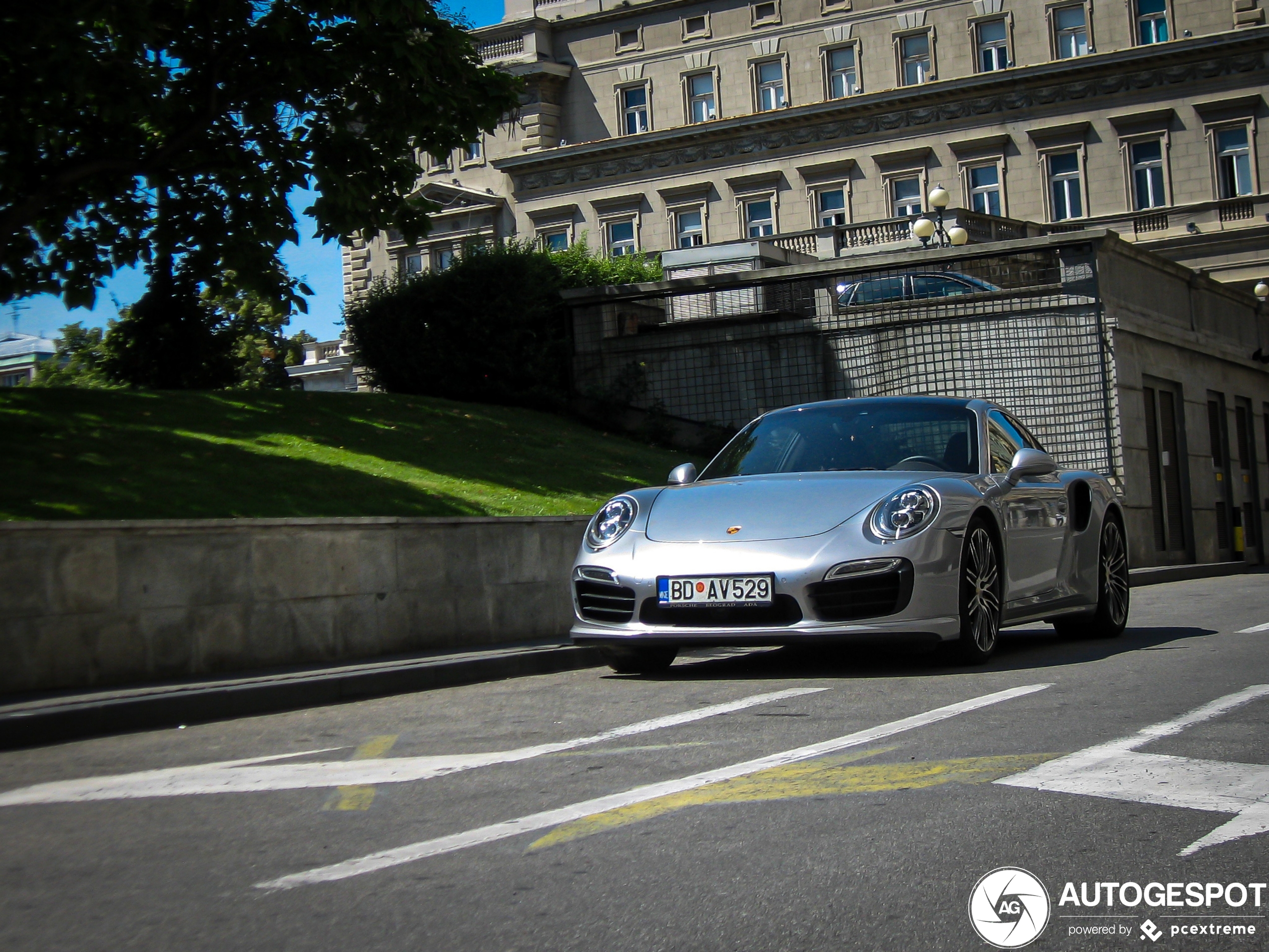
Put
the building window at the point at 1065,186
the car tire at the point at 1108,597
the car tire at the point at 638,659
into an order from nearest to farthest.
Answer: the car tire at the point at 638,659
the car tire at the point at 1108,597
the building window at the point at 1065,186

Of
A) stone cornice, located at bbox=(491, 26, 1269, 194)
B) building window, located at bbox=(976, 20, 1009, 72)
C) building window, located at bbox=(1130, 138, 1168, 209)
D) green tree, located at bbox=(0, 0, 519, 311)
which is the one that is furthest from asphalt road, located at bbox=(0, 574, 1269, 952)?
building window, located at bbox=(976, 20, 1009, 72)

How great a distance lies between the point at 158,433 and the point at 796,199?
38.4 meters

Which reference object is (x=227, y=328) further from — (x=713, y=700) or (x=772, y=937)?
(x=772, y=937)

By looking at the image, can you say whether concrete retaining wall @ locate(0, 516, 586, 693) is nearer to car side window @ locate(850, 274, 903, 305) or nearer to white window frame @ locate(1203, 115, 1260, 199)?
car side window @ locate(850, 274, 903, 305)

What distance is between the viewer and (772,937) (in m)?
3.03

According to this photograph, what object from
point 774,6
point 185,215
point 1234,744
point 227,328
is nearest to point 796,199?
point 774,6

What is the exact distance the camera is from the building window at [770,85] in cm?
5262

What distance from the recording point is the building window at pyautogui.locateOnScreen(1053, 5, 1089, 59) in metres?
47.8

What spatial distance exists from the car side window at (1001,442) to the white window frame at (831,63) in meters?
43.8

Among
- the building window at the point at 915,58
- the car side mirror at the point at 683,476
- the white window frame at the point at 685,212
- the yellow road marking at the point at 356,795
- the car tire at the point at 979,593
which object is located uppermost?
the building window at the point at 915,58

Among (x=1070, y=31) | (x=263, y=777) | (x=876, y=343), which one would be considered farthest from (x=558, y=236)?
(x=263, y=777)

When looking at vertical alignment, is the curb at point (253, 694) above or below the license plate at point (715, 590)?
below

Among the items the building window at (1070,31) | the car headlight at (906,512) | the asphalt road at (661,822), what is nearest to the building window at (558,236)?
the building window at (1070,31)

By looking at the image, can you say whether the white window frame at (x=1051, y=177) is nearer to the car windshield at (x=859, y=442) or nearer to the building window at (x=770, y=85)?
the building window at (x=770, y=85)
